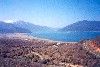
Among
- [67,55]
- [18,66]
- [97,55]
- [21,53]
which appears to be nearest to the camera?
[18,66]

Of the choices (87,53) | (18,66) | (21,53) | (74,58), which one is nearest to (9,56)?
(21,53)

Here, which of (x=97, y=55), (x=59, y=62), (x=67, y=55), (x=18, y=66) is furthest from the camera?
(x=67, y=55)

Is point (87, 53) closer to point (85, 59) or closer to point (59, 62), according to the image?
point (85, 59)

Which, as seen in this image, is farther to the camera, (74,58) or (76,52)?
(76,52)

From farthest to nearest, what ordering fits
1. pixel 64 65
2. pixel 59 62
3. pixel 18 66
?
1. pixel 59 62
2. pixel 64 65
3. pixel 18 66

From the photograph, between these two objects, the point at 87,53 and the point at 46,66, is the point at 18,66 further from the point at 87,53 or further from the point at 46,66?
the point at 87,53

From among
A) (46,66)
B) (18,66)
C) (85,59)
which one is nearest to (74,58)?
(85,59)

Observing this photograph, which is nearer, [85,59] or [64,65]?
[64,65]

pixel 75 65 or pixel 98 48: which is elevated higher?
pixel 98 48

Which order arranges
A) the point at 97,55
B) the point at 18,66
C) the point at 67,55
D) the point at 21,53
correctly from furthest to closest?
1. the point at 21,53
2. the point at 67,55
3. the point at 97,55
4. the point at 18,66
